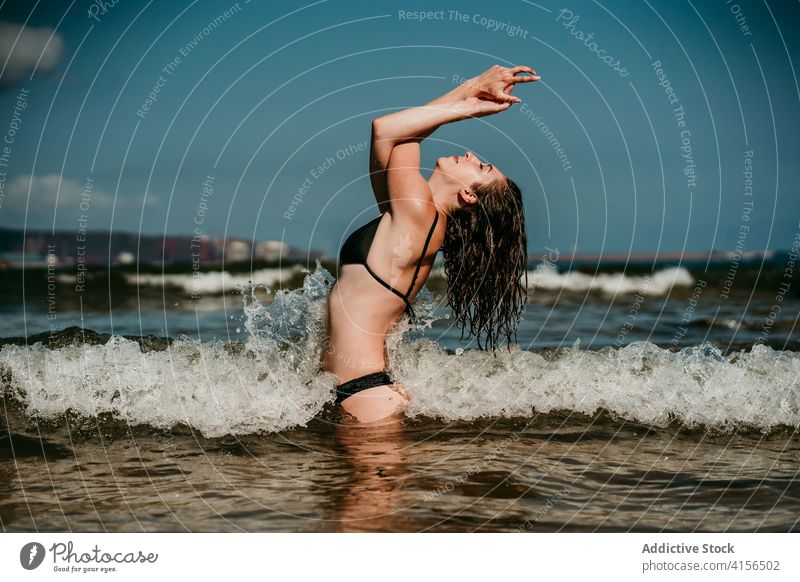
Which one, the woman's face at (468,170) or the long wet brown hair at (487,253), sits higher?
the woman's face at (468,170)

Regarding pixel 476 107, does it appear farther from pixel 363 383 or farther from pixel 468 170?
pixel 363 383

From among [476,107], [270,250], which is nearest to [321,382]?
[476,107]

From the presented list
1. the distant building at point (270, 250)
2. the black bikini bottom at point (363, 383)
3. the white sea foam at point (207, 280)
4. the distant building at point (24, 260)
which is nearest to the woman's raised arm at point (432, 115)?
the black bikini bottom at point (363, 383)

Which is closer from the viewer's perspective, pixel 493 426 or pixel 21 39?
pixel 493 426

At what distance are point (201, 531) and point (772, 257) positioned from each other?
104 ft

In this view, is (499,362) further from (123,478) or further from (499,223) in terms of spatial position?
(123,478)

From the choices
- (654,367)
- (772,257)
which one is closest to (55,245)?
(654,367)

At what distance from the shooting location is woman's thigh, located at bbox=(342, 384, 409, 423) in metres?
5.34

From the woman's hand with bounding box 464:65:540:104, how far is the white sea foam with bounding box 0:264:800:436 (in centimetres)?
177

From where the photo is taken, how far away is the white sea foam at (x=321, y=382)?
6.02m

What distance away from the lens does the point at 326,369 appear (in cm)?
560

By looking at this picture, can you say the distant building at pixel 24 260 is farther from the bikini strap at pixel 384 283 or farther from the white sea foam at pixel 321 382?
the bikini strap at pixel 384 283

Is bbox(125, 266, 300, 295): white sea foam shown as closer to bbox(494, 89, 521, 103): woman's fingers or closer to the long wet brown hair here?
the long wet brown hair

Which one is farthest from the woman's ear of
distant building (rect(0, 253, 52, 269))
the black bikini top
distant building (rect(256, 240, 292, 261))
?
distant building (rect(256, 240, 292, 261))
